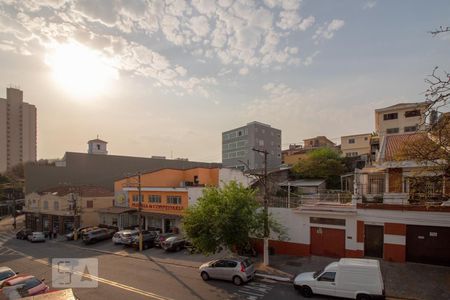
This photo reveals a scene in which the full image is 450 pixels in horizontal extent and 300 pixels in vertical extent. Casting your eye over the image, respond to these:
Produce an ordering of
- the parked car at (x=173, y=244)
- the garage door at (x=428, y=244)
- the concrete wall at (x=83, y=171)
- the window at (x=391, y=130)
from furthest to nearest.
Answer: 1. the concrete wall at (x=83, y=171)
2. the window at (x=391, y=130)
3. the parked car at (x=173, y=244)
4. the garage door at (x=428, y=244)

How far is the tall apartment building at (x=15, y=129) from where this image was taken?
120 metres

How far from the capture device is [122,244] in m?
34.1

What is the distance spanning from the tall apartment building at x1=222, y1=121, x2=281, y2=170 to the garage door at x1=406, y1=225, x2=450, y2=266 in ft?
204

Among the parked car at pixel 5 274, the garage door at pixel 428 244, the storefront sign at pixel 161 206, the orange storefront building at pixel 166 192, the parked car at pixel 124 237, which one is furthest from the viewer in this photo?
the storefront sign at pixel 161 206

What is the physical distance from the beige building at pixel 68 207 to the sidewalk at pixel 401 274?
3449 centimetres

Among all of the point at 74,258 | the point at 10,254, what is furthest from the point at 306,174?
the point at 10,254

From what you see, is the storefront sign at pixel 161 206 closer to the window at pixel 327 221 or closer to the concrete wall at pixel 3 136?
the window at pixel 327 221

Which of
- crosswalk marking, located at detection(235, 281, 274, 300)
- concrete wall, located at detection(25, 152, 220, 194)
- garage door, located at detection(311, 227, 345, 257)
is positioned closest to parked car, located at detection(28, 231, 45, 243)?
concrete wall, located at detection(25, 152, 220, 194)

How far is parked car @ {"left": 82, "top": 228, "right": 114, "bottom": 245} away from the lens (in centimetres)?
3659

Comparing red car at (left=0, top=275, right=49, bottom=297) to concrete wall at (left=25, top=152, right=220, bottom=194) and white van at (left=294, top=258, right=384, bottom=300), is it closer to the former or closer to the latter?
white van at (left=294, top=258, right=384, bottom=300)

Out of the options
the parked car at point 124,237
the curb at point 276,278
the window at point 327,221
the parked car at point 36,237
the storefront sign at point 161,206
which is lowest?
the parked car at point 36,237

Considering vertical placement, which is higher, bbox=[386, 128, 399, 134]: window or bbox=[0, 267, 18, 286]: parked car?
bbox=[386, 128, 399, 134]: window

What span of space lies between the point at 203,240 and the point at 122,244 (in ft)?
58.0

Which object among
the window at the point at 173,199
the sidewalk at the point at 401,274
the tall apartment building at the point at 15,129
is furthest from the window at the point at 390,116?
the tall apartment building at the point at 15,129
